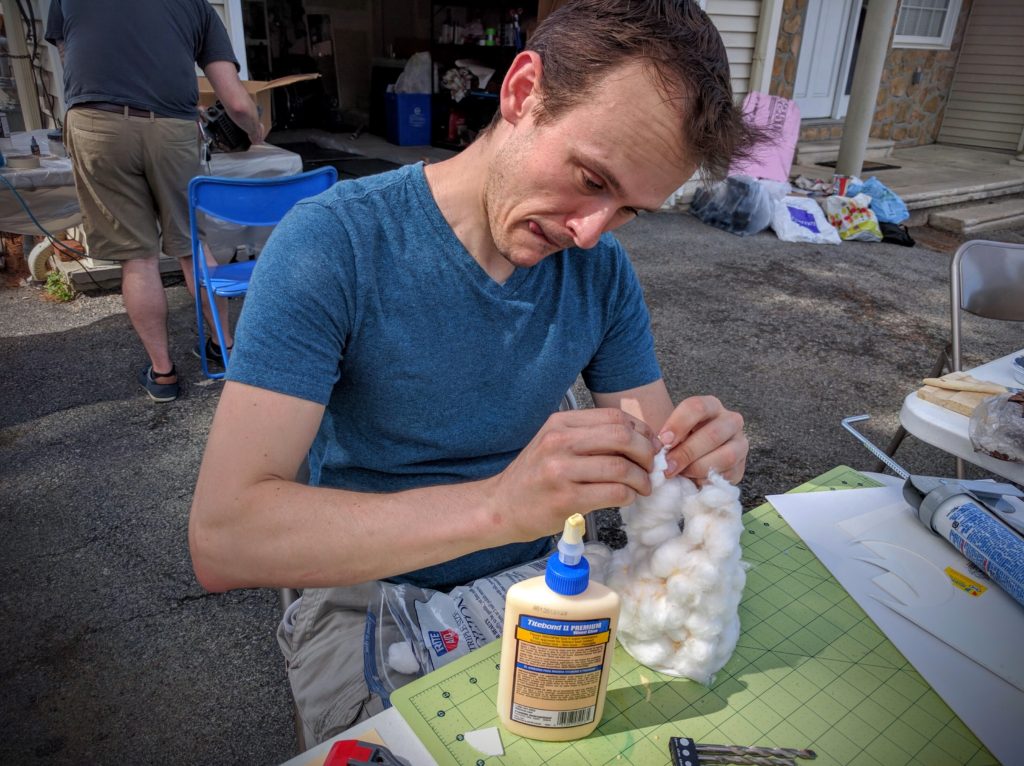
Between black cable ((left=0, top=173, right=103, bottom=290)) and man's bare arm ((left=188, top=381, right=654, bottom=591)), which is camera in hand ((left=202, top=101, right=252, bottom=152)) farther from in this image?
→ man's bare arm ((left=188, top=381, right=654, bottom=591))

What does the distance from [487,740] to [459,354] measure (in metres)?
0.59

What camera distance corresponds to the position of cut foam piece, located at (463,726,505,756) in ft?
2.59

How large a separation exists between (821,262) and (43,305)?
5674mm

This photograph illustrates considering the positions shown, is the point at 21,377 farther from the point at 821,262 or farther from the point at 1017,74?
the point at 1017,74

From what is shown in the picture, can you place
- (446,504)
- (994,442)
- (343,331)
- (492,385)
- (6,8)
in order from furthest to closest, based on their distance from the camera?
1. (6,8)
2. (994,442)
3. (492,385)
4. (343,331)
5. (446,504)

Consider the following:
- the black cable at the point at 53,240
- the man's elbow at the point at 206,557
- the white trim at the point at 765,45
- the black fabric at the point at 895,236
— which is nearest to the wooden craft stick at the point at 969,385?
the man's elbow at the point at 206,557

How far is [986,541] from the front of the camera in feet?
3.62

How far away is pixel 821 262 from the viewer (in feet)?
19.0

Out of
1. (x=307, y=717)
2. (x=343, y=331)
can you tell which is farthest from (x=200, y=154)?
(x=307, y=717)

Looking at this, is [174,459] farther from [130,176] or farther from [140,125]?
[140,125]

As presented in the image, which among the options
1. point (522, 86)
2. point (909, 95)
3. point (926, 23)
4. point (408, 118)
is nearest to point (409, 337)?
point (522, 86)

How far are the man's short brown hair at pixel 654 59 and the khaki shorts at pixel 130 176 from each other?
268 centimetres

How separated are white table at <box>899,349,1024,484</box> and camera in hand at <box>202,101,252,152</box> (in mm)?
3534

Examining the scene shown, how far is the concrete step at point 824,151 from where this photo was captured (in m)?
8.40
